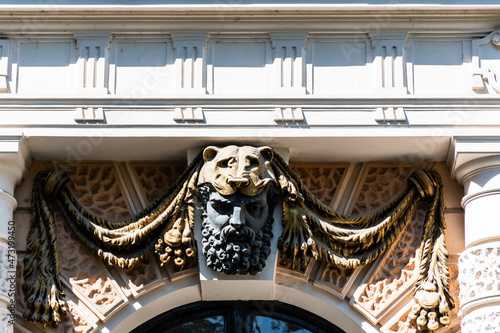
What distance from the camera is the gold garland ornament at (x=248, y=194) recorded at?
10484mm

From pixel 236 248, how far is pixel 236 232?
5.1 inches

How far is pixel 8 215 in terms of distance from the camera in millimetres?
10555

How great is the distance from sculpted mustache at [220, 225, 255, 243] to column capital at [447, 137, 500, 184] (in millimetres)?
1783

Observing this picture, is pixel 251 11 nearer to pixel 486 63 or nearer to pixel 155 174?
pixel 155 174

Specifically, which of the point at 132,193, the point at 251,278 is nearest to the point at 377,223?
the point at 251,278

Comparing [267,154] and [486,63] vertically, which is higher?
[486,63]

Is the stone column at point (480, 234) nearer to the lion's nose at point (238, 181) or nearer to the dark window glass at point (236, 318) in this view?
the dark window glass at point (236, 318)

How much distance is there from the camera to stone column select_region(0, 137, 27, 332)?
10312 mm

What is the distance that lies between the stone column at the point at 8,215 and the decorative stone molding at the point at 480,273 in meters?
3.60

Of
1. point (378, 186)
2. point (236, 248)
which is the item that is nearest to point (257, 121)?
point (236, 248)

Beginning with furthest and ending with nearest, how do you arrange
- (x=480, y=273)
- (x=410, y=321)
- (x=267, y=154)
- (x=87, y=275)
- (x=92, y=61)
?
(x=92, y=61), (x=87, y=275), (x=267, y=154), (x=410, y=321), (x=480, y=273)

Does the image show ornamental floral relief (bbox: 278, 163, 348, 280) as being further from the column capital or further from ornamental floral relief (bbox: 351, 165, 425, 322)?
the column capital

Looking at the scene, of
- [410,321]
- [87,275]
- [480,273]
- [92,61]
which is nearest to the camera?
[480,273]

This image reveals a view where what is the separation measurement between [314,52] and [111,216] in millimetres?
2179
